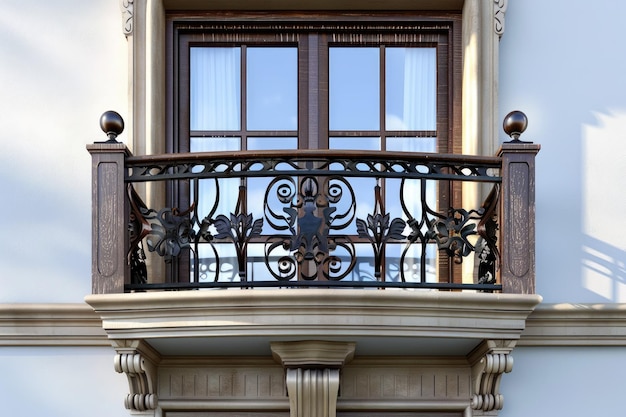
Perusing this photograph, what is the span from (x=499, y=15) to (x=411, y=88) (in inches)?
33.0

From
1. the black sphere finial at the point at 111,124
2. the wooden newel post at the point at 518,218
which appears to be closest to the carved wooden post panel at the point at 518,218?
the wooden newel post at the point at 518,218

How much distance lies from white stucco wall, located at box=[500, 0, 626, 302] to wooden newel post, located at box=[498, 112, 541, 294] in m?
0.69

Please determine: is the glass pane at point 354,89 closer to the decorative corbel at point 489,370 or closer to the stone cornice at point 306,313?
the stone cornice at point 306,313

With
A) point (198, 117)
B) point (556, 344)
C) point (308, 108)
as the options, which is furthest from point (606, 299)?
point (198, 117)

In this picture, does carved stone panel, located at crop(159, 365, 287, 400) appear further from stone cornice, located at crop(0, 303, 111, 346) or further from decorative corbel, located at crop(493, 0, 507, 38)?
decorative corbel, located at crop(493, 0, 507, 38)

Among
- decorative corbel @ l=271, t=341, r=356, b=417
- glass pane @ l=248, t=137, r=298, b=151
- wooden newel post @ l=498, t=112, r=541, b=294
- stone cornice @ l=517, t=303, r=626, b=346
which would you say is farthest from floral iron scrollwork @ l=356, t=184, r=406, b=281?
glass pane @ l=248, t=137, r=298, b=151

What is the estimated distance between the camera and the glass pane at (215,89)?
777 centimetres

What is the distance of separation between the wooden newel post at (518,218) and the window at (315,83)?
103 cm

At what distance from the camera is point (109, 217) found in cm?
661

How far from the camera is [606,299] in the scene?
720 centimetres

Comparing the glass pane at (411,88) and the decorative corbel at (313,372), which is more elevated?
the glass pane at (411,88)

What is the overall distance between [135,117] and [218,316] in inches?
69.9

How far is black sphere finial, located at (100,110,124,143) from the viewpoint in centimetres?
671

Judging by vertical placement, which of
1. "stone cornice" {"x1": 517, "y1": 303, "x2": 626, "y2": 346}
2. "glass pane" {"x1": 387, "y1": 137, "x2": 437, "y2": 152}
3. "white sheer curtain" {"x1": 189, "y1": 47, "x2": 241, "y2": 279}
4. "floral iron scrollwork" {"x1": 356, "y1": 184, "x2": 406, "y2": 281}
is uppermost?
"white sheer curtain" {"x1": 189, "y1": 47, "x2": 241, "y2": 279}
